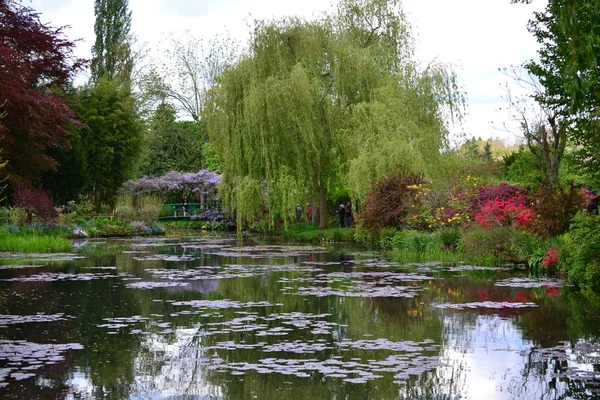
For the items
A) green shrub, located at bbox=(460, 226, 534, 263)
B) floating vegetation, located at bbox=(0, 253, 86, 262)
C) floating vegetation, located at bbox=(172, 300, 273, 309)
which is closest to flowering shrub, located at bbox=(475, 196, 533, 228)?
green shrub, located at bbox=(460, 226, 534, 263)

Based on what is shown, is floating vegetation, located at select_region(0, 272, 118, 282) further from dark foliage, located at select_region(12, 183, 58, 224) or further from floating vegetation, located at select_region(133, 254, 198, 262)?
dark foliage, located at select_region(12, 183, 58, 224)

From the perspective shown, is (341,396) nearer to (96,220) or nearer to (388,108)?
(388,108)

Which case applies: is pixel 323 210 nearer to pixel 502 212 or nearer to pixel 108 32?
pixel 502 212

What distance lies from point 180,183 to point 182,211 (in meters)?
2.45

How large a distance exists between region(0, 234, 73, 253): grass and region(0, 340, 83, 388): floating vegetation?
1504cm

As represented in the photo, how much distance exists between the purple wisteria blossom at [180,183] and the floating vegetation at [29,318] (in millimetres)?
38077

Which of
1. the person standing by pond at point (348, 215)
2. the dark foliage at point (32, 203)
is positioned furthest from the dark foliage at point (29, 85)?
the person standing by pond at point (348, 215)

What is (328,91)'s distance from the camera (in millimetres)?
30000

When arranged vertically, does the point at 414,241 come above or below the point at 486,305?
above

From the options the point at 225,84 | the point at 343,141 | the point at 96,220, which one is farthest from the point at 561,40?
the point at 96,220

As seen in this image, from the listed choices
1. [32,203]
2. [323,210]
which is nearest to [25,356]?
[32,203]

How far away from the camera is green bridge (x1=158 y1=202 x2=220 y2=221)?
50000mm

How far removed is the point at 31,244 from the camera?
23391mm

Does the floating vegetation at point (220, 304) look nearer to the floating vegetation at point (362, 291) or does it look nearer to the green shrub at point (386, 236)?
the floating vegetation at point (362, 291)
